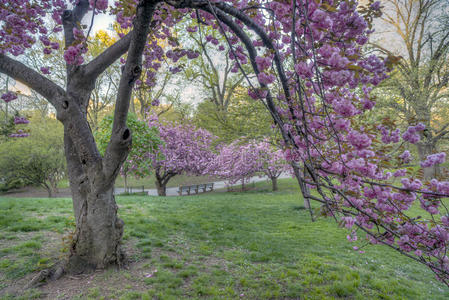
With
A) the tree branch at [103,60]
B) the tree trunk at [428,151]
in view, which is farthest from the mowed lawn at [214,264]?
the tree branch at [103,60]

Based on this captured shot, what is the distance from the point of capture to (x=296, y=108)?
1819 mm

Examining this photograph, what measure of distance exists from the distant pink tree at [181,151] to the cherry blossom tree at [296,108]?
9.79 meters

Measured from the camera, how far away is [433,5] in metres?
12.2

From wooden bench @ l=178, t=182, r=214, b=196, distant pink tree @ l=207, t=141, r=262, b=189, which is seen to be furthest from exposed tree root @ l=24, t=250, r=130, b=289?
wooden bench @ l=178, t=182, r=214, b=196

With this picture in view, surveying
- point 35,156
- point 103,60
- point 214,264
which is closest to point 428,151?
point 214,264

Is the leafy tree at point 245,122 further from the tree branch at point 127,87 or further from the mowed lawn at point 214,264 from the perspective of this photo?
the tree branch at point 127,87

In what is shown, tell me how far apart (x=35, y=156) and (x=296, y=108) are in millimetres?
17688

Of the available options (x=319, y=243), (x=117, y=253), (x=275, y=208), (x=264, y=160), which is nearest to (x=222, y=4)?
(x=117, y=253)

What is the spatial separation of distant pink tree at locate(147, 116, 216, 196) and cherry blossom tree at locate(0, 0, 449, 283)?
9787 millimetres

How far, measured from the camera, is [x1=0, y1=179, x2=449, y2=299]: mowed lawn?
3.08m

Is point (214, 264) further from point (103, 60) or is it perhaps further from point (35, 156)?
point (35, 156)

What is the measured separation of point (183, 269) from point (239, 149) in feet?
37.1

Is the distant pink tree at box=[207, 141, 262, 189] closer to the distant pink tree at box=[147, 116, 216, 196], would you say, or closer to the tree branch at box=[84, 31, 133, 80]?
the distant pink tree at box=[147, 116, 216, 196]

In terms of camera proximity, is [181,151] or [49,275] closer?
[49,275]
